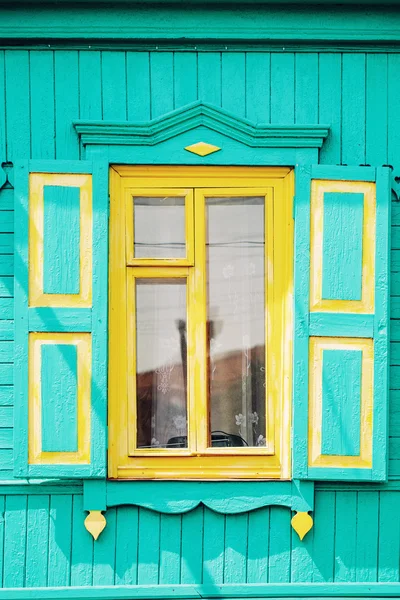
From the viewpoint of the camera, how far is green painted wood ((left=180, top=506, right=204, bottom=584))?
3842mm

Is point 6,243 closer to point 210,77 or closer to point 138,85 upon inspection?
point 138,85

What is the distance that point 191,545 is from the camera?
384 centimetres

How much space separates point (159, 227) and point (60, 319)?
0.68 m

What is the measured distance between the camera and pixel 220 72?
12.8 ft

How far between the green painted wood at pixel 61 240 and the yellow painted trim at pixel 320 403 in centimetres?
122

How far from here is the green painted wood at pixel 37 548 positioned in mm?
3838

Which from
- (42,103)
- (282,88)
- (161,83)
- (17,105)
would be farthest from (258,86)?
(17,105)

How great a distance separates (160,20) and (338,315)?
5.60ft

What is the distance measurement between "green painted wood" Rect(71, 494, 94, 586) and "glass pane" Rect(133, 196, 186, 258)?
139 centimetres

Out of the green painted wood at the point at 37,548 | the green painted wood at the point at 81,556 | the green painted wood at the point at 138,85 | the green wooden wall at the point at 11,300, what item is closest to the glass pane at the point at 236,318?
the green wooden wall at the point at 11,300

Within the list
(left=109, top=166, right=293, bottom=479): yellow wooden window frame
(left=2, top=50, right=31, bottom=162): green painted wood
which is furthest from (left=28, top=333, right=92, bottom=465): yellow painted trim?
(left=2, top=50, right=31, bottom=162): green painted wood

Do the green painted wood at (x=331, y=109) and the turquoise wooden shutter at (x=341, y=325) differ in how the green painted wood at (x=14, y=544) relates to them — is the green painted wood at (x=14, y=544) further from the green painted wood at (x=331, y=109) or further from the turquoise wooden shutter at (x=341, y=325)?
the green painted wood at (x=331, y=109)

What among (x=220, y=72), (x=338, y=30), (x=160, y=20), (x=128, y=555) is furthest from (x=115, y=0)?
(x=128, y=555)

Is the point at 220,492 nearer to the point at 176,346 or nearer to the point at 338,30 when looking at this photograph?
the point at 176,346
